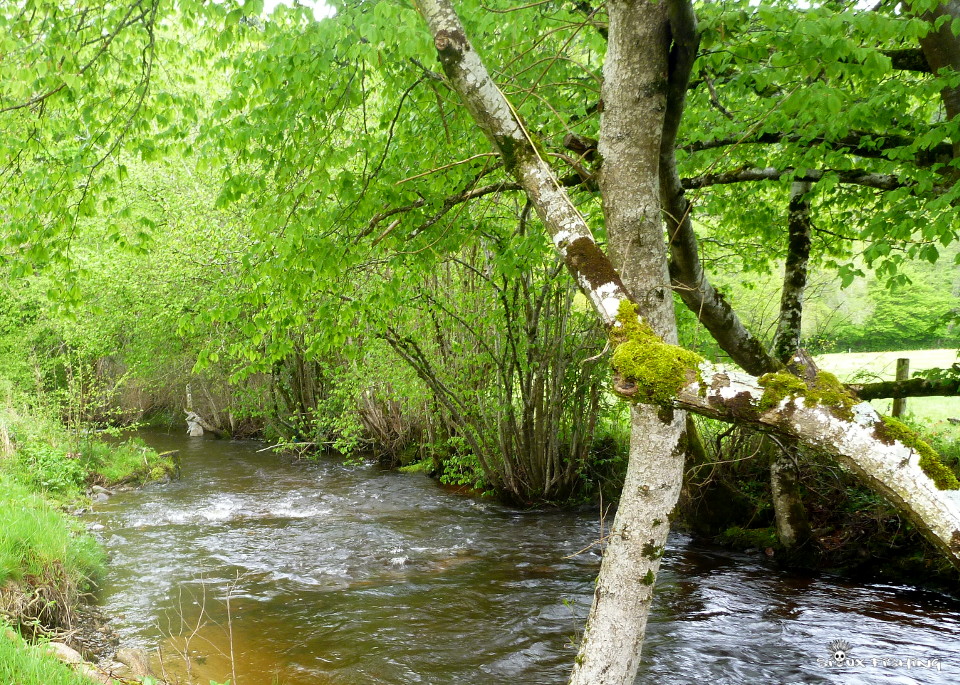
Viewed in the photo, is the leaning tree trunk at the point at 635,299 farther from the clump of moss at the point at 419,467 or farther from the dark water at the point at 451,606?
the clump of moss at the point at 419,467

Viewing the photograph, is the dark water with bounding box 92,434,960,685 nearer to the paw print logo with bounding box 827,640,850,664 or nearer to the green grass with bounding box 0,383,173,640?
the paw print logo with bounding box 827,640,850,664

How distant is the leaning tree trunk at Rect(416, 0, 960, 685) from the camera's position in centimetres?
194

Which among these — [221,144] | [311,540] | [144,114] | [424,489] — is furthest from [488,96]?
[424,489]

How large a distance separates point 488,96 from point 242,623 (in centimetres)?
624

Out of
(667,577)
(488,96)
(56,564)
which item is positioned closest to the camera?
(488,96)

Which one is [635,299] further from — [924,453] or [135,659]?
[135,659]

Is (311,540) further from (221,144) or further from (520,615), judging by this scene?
(221,144)

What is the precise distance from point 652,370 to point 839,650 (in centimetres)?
548

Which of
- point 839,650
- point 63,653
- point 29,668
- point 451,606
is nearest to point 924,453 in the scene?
point 29,668

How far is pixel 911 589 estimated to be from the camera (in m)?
7.48

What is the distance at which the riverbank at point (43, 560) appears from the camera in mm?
4438

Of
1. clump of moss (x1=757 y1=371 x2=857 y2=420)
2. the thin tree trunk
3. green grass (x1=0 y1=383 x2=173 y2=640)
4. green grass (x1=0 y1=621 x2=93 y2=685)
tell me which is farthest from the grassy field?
green grass (x1=0 y1=383 x2=173 y2=640)

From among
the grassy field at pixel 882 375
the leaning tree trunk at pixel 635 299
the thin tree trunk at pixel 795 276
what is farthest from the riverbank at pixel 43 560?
the grassy field at pixel 882 375

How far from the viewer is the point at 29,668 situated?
3.97 m
